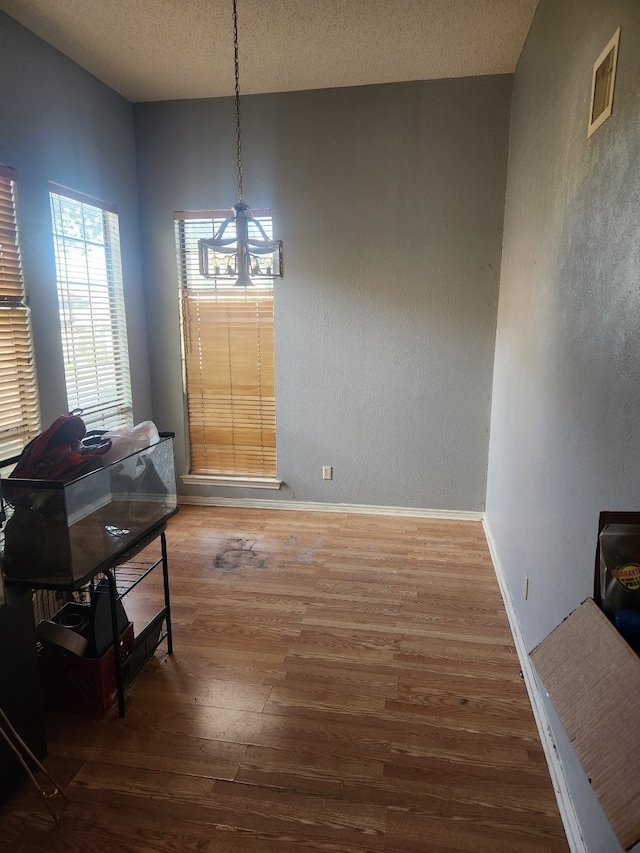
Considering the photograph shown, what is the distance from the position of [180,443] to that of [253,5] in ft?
9.34

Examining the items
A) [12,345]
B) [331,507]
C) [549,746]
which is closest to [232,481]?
[331,507]

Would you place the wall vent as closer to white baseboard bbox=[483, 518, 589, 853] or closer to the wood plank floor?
white baseboard bbox=[483, 518, 589, 853]

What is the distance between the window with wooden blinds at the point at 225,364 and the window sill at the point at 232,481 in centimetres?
4

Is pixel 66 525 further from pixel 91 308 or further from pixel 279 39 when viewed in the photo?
pixel 279 39

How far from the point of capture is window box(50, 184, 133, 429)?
3082mm

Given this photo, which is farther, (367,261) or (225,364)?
(225,364)

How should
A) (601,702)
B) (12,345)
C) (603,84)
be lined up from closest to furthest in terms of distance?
(601,702) < (603,84) < (12,345)

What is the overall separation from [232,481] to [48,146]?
2499 mm

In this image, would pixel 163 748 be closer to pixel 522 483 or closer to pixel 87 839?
pixel 87 839

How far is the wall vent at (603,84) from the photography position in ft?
4.56

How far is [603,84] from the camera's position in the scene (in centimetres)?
149

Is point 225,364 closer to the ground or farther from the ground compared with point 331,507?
farther from the ground

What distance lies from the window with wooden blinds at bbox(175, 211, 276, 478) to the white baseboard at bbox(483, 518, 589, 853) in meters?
2.19

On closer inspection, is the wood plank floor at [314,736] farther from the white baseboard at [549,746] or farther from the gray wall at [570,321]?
the gray wall at [570,321]
